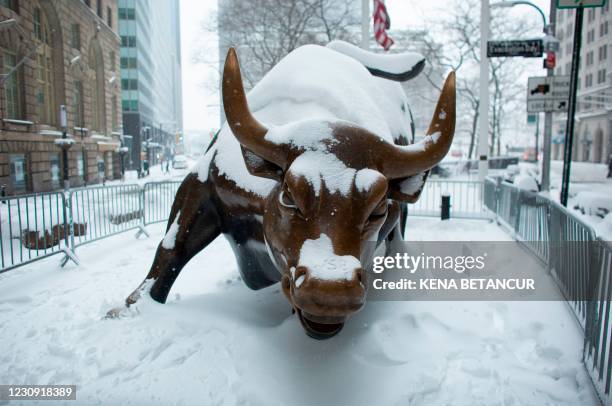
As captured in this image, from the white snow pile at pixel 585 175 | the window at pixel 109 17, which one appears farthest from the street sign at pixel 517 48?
the window at pixel 109 17

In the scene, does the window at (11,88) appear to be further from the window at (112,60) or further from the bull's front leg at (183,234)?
the window at (112,60)

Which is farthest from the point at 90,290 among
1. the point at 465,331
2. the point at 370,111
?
the point at 465,331

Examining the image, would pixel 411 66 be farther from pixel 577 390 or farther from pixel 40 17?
pixel 40 17

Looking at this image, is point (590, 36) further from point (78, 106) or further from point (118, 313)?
point (118, 313)

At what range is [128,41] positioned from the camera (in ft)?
121

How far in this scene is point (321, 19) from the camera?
800 inches

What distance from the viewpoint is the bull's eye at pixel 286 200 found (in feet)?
8.82

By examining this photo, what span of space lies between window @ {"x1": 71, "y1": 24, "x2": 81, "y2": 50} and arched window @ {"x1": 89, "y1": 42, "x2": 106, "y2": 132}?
293 centimetres

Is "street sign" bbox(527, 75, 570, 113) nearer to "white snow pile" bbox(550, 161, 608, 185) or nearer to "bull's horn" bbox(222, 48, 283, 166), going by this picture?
"bull's horn" bbox(222, 48, 283, 166)

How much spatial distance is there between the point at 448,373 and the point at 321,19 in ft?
65.8

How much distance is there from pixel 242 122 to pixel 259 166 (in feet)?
1.11

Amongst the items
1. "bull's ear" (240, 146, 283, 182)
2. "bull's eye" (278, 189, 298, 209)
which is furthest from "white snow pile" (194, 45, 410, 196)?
"bull's eye" (278, 189, 298, 209)

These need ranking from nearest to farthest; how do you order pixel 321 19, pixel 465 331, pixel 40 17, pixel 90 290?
pixel 465 331 → pixel 90 290 → pixel 40 17 → pixel 321 19

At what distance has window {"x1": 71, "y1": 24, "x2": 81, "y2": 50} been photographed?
1833 cm
